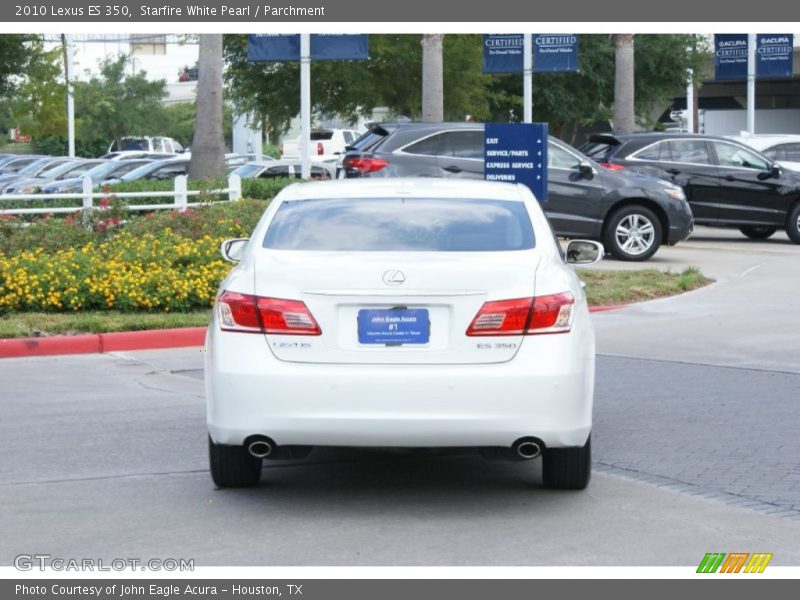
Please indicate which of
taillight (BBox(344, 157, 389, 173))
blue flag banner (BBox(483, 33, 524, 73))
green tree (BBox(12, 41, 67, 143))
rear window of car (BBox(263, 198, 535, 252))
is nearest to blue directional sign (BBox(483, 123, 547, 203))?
taillight (BBox(344, 157, 389, 173))

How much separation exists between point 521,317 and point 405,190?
51.0 inches

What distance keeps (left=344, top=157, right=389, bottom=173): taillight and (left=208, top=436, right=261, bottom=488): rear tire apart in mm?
13076

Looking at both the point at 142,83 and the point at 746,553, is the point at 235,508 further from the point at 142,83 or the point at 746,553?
the point at 142,83

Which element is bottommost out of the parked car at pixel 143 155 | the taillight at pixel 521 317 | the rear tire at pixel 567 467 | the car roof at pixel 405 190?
the rear tire at pixel 567 467

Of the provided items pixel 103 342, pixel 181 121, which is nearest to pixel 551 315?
pixel 103 342

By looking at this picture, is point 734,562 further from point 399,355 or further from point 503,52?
point 503,52

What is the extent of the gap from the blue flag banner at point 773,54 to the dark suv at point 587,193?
1753cm

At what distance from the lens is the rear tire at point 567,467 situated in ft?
24.1

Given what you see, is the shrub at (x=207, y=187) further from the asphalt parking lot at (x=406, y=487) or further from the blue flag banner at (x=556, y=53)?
the asphalt parking lot at (x=406, y=487)

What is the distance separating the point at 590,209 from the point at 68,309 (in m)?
8.56

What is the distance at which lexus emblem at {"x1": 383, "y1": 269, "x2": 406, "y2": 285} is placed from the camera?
6.81 m

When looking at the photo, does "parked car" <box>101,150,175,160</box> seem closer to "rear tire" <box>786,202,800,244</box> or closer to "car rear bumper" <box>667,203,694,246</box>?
"rear tire" <box>786,202,800,244</box>

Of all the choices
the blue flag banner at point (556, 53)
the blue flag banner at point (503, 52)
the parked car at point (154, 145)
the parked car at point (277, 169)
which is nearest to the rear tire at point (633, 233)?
the blue flag banner at point (556, 53)

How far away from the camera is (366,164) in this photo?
2042 centimetres
